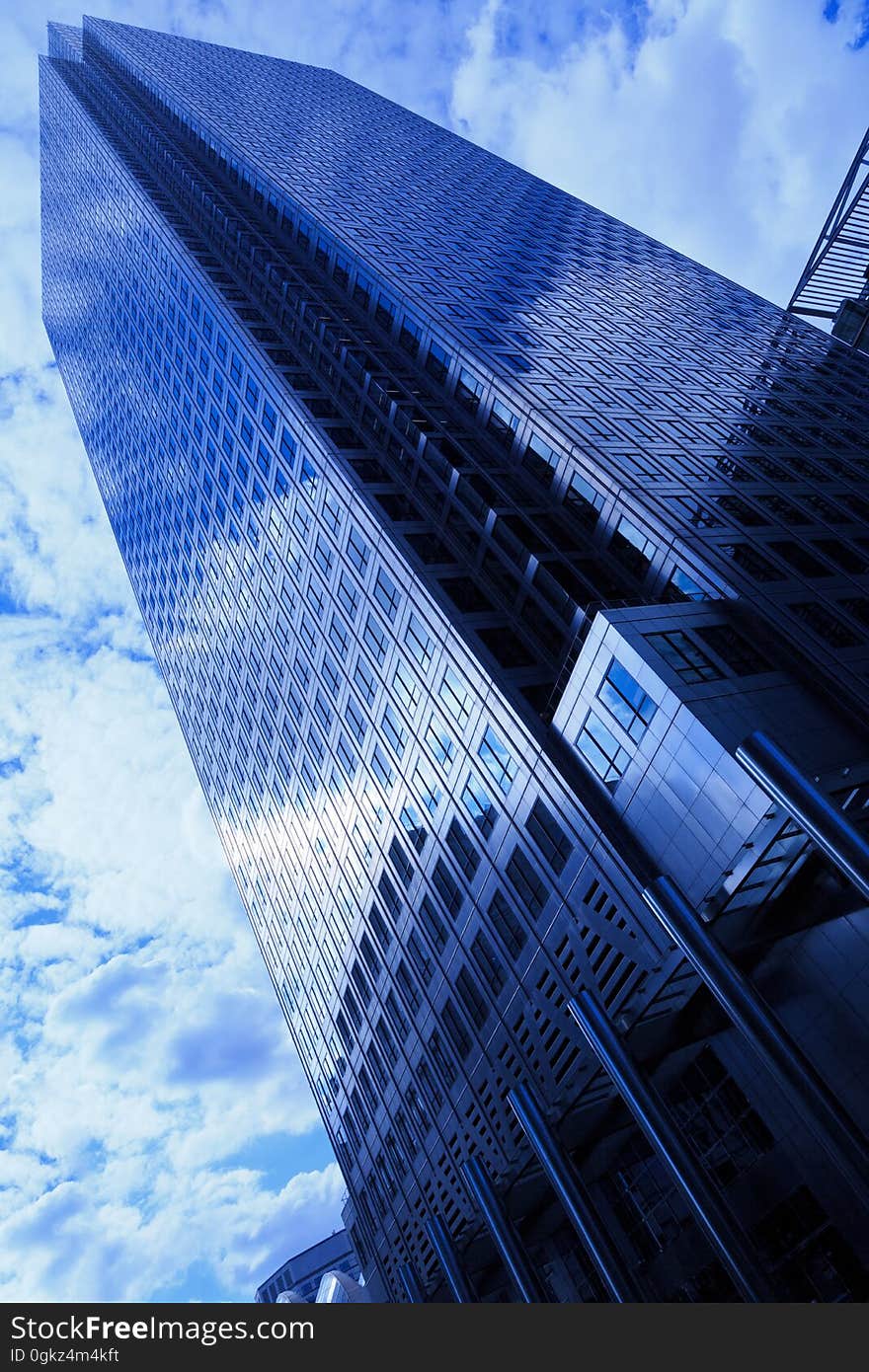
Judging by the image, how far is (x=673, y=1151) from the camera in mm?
24234

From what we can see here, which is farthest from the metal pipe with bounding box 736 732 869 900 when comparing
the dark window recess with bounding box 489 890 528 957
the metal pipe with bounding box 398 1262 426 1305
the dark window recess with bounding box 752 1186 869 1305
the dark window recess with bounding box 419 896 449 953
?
the metal pipe with bounding box 398 1262 426 1305

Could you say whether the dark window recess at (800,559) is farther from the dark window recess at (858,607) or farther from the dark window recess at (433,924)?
the dark window recess at (433,924)

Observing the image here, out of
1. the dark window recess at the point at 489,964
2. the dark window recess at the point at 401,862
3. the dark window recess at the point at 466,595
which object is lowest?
the dark window recess at the point at 489,964

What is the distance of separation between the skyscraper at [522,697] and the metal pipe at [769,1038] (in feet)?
0.38

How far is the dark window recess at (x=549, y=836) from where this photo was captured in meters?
33.2

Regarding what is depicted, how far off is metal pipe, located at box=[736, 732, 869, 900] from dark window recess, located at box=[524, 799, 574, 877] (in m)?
10.5

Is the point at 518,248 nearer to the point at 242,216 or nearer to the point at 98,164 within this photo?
the point at 242,216

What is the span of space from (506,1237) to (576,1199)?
5732mm

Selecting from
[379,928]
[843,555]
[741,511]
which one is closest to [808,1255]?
[379,928]

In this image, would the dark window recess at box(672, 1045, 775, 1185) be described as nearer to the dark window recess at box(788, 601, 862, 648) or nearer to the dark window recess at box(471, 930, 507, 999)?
the dark window recess at box(471, 930, 507, 999)

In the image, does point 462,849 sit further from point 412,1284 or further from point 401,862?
point 412,1284

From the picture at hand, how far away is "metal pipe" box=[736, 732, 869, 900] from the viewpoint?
72.6ft

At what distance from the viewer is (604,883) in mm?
30781

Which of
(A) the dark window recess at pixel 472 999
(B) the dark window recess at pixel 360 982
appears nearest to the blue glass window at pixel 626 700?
(A) the dark window recess at pixel 472 999
